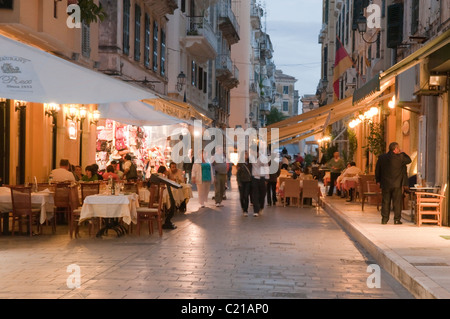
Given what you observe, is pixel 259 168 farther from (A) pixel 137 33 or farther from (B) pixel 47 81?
(B) pixel 47 81

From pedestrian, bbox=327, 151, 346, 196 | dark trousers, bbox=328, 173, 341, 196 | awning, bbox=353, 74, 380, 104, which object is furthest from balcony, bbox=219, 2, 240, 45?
awning, bbox=353, 74, 380, 104

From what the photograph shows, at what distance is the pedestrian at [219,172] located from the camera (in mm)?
23312

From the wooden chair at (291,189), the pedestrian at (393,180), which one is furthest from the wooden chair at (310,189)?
the pedestrian at (393,180)

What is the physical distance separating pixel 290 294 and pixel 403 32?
1546 cm

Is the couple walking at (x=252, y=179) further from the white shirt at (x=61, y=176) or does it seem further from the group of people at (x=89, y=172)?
the white shirt at (x=61, y=176)

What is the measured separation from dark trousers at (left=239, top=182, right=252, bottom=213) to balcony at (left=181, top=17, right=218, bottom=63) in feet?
61.5

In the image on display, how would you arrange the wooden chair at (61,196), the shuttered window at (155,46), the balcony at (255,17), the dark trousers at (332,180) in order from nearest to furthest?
the wooden chair at (61,196), the dark trousers at (332,180), the shuttered window at (155,46), the balcony at (255,17)

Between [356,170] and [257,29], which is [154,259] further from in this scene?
[257,29]

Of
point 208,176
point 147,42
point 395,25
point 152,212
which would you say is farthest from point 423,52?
point 147,42

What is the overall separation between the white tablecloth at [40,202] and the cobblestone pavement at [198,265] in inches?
16.1

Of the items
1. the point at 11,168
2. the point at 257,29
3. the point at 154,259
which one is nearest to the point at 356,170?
the point at 11,168

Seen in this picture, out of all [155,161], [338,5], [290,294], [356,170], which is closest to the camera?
[290,294]

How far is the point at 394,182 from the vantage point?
16000 mm

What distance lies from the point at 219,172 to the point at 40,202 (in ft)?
32.4
